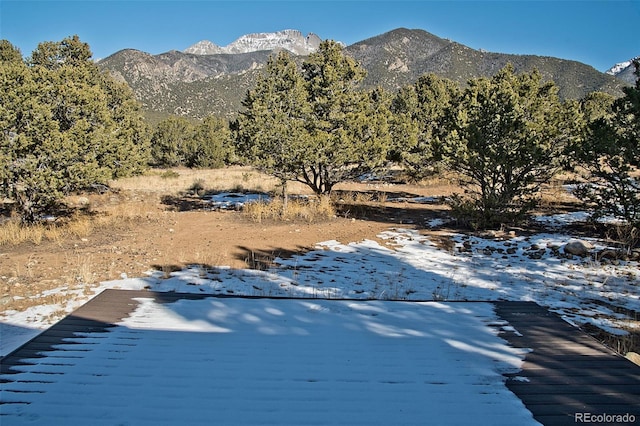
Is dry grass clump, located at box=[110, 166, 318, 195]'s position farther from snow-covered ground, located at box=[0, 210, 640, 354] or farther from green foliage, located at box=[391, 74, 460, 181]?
snow-covered ground, located at box=[0, 210, 640, 354]

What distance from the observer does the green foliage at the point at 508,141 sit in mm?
11258

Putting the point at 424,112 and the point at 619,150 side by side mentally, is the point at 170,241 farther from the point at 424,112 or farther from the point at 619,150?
the point at 424,112

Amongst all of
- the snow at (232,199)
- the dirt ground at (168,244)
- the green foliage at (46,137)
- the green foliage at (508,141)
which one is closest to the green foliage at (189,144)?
the snow at (232,199)

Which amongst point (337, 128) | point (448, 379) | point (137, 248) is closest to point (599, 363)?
point (448, 379)

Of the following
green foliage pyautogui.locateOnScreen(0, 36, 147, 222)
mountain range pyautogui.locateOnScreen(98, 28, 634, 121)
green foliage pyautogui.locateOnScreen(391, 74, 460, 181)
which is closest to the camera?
green foliage pyautogui.locateOnScreen(0, 36, 147, 222)

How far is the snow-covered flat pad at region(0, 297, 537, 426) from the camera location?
7.83 feet

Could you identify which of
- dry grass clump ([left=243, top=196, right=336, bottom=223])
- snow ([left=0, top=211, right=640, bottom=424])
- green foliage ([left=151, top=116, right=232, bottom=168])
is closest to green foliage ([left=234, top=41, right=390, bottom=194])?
dry grass clump ([left=243, top=196, right=336, bottom=223])

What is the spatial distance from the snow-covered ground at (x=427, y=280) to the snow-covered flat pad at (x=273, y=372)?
7.33 ft

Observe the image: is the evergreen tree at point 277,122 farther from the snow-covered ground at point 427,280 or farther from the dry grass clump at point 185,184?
the dry grass clump at point 185,184

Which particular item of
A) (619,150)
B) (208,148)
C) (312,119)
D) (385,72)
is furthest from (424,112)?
(385,72)

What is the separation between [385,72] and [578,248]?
9603 centimetres

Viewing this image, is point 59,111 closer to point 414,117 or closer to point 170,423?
point 170,423

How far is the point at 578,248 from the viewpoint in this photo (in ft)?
Result: 28.5

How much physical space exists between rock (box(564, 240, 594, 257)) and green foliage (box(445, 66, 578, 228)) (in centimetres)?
228
